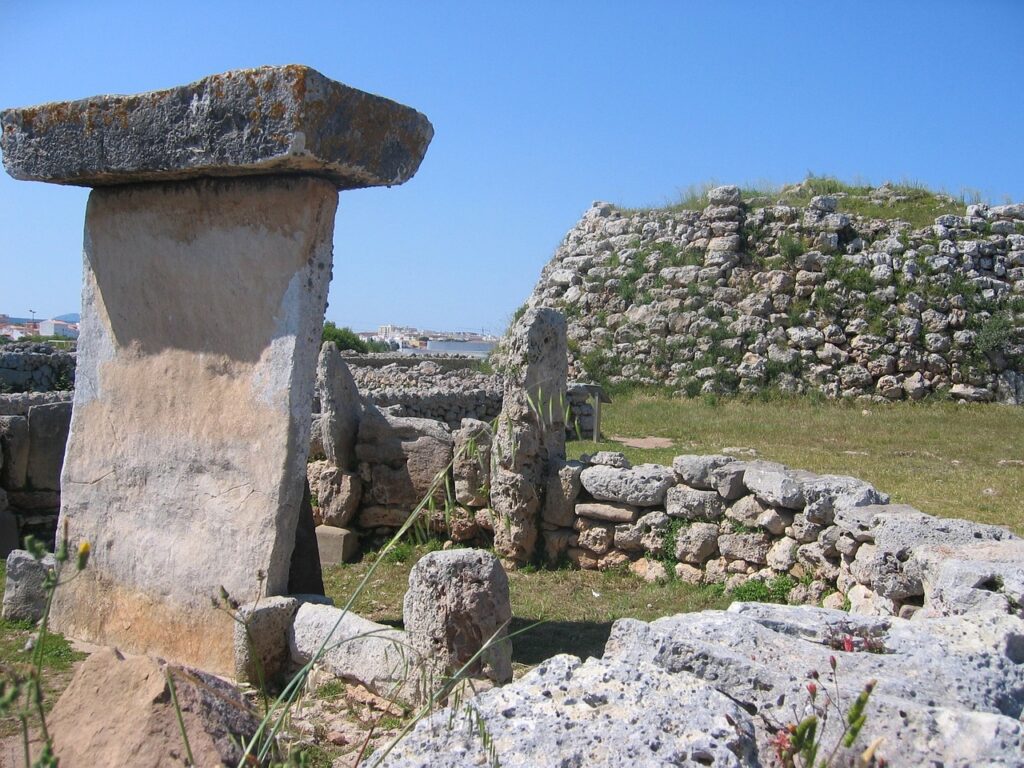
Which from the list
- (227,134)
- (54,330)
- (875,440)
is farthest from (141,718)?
(54,330)

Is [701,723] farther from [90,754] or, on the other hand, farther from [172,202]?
[172,202]

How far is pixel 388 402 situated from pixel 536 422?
638 centimetres

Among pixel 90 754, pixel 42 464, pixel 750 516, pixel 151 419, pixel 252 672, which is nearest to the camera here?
pixel 90 754

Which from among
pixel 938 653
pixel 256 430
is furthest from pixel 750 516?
pixel 938 653

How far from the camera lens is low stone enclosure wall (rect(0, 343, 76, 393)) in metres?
16.4

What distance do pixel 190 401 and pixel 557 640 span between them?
8.69 ft

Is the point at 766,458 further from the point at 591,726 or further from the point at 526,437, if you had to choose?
the point at 591,726

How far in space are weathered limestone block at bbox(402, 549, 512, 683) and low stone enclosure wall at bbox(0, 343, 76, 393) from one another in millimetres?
13576

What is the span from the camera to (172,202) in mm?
5629

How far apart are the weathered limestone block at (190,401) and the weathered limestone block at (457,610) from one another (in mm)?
1020

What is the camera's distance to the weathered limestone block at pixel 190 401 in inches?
207

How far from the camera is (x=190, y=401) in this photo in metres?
5.57

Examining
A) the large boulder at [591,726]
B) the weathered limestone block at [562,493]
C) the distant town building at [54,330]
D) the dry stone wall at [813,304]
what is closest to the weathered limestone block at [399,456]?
the weathered limestone block at [562,493]

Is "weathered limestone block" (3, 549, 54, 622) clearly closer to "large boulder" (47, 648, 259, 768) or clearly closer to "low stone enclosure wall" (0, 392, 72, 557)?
"low stone enclosure wall" (0, 392, 72, 557)
